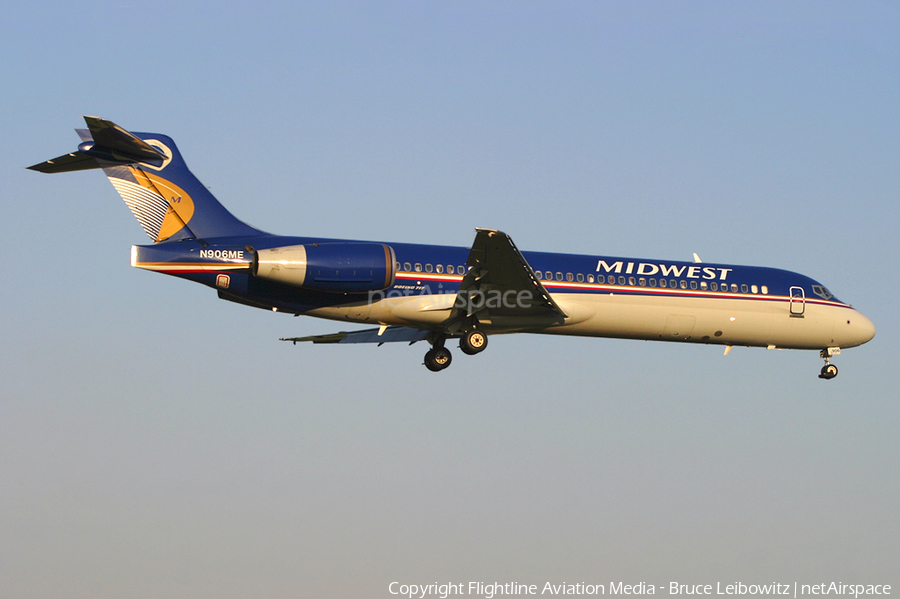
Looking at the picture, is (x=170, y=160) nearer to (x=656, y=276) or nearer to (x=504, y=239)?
(x=504, y=239)

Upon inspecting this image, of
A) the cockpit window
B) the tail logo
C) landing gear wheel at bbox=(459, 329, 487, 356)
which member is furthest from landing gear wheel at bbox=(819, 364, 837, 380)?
the tail logo

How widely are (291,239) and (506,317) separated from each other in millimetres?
5610

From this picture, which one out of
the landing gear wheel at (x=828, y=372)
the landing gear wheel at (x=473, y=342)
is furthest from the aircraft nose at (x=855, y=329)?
the landing gear wheel at (x=473, y=342)

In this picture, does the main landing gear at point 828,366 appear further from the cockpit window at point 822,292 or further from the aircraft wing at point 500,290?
the aircraft wing at point 500,290

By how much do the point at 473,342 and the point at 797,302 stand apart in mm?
9404

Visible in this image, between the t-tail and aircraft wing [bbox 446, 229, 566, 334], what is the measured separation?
5411 millimetres

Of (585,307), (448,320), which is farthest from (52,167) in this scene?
(585,307)

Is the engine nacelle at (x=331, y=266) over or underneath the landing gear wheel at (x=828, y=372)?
A: over

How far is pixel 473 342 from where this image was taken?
2594 cm

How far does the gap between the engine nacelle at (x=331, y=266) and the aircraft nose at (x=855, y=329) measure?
1347cm

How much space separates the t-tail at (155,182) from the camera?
77.6 feet

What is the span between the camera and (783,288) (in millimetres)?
28500

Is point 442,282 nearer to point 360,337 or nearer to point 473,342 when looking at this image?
point 473,342

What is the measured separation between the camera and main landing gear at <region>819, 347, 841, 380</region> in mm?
29297
